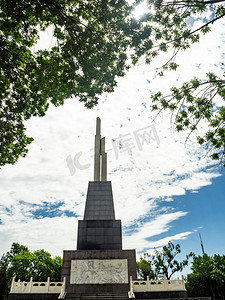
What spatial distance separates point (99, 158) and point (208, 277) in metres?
24.6

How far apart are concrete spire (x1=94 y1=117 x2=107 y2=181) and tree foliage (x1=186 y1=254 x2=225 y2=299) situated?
2114cm

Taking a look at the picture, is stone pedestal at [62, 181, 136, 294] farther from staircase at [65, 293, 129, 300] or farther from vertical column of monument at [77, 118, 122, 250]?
staircase at [65, 293, 129, 300]

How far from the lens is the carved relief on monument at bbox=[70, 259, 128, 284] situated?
14.7 metres

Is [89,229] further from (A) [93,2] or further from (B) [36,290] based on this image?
(A) [93,2]

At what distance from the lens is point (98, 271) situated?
15.0 metres

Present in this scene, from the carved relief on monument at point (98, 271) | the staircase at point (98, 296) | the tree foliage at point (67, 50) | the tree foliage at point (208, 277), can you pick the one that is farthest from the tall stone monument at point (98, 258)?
the tree foliage at point (208, 277)

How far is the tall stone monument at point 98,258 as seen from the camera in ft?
48.0

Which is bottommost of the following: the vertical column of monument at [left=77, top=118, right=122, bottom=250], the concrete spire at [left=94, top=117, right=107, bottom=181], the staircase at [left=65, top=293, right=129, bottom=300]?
the staircase at [left=65, top=293, right=129, bottom=300]

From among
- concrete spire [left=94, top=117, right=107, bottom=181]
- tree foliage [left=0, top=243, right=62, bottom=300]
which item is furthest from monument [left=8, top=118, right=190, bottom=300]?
tree foliage [left=0, top=243, right=62, bottom=300]

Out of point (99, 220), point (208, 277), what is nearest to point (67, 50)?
point (99, 220)

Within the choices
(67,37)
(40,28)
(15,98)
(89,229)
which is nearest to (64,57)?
(67,37)

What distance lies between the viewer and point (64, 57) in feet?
30.8

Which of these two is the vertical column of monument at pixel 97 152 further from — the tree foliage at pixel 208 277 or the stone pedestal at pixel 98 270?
the tree foliage at pixel 208 277

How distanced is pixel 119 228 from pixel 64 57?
44.6 ft
